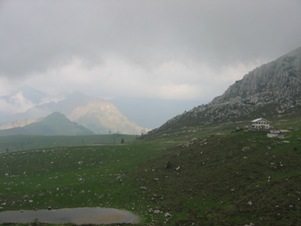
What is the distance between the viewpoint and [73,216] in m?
71.4

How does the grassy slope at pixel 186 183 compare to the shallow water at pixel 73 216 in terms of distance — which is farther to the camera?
the shallow water at pixel 73 216

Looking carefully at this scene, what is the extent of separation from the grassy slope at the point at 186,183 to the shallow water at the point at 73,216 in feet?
9.11

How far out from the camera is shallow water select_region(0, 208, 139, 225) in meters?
67.6

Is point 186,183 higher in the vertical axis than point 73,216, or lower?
higher

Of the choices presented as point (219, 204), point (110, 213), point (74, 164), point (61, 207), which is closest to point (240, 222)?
point (219, 204)

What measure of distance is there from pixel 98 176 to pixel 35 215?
28.4m

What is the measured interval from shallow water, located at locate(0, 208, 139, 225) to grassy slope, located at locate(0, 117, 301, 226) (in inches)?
109

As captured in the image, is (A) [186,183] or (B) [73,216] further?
(A) [186,183]

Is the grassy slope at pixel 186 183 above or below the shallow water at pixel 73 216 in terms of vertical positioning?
above

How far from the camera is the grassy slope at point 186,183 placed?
210 feet

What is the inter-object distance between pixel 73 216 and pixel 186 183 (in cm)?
2691

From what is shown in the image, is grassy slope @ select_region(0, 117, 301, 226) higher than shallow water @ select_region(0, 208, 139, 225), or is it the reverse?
grassy slope @ select_region(0, 117, 301, 226)

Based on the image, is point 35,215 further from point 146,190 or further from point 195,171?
point 195,171

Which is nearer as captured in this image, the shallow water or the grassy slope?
the grassy slope
